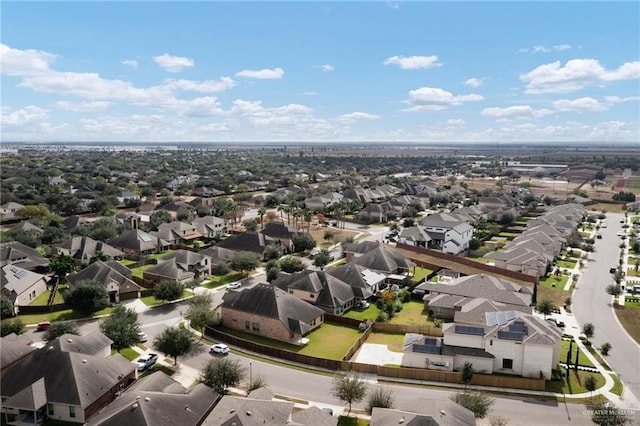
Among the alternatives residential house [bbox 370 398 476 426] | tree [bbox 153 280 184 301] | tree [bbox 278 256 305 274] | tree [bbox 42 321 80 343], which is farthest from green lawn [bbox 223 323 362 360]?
tree [bbox 278 256 305 274]

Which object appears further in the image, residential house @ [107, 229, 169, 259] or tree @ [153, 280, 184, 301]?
residential house @ [107, 229, 169, 259]

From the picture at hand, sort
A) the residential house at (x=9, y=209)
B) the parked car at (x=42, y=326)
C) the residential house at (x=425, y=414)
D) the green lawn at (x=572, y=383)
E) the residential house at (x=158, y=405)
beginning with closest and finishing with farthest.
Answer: the residential house at (x=425, y=414) → the residential house at (x=158, y=405) → the green lawn at (x=572, y=383) → the parked car at (x=42, y=326) → the residential house at (x=9, y=209)

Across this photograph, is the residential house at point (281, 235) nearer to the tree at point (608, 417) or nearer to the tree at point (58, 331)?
the tree at point (58, 331)

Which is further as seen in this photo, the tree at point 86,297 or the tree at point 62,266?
the tree at point 62,266

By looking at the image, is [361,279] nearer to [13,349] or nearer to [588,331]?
[588,331]

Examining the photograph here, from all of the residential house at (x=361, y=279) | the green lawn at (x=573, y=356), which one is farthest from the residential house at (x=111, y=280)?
the green lawn at (x=573, y=356)

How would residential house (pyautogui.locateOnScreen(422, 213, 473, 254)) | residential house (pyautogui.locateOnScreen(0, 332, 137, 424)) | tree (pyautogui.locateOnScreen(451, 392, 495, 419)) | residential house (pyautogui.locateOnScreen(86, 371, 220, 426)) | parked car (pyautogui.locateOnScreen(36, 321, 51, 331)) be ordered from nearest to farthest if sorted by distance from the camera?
residential house (pyautogui.locateOnScreen(86, 371, 220, 426))
tree (pyautogui.locateOnScreen(451, 392, 495, 419))
residential house (pyautogui.locateOnScreen(0, 332, 137, 424))
parked car (pyautogui.locateOnScreen(36, 321, 51, 331))
residential house (pyautogui.locateOnScreen(422, 213, 473, 254))

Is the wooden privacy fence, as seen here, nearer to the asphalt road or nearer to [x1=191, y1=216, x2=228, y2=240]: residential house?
the asphalt road

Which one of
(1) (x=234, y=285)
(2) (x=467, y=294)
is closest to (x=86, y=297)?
(1) (x=234, y=285)
